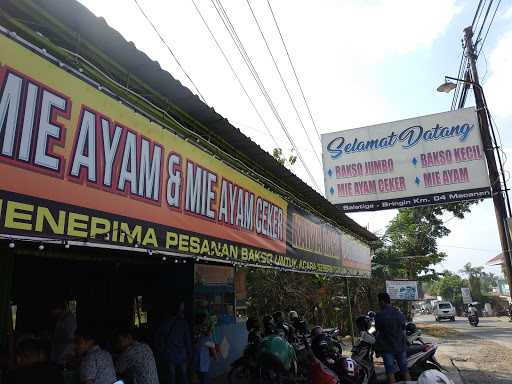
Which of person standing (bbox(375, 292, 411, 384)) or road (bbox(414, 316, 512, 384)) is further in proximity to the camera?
road (bbox(414, 316, 512, 384))

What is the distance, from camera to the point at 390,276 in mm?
29625

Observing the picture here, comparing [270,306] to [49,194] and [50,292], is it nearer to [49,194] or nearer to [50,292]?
[50,292]

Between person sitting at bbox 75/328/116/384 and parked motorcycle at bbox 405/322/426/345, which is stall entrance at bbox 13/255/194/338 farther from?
parked motorcycle at bbox 405/322/426/345

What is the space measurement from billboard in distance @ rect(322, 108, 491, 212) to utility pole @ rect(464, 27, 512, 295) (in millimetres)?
1693

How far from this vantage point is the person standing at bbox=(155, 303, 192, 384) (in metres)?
6.67

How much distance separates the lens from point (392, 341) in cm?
742

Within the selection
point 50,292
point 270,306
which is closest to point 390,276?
point 270,306

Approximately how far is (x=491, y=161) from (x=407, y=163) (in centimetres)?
301

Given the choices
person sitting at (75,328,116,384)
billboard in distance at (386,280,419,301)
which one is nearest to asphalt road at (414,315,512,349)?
billboard in distance at (386,280,419,301)

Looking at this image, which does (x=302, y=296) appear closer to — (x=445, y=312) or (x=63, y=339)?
(x=63, y=339)

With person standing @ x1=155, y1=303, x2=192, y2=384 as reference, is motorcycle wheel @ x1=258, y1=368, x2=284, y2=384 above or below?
below

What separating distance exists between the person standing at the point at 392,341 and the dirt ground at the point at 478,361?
2627 millimetres

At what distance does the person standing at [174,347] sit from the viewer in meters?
6.67

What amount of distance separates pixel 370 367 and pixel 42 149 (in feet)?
22.2
